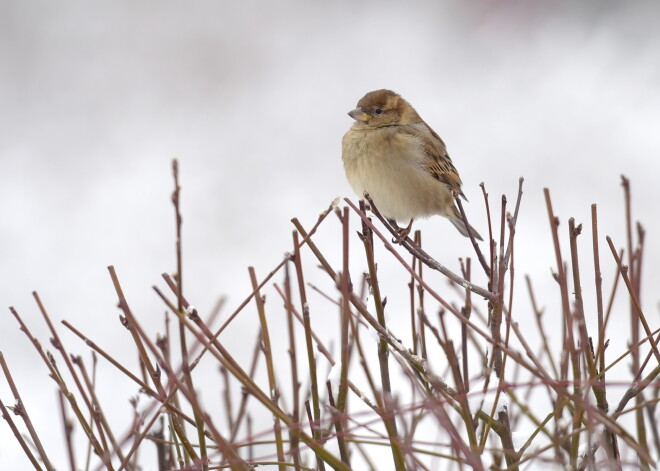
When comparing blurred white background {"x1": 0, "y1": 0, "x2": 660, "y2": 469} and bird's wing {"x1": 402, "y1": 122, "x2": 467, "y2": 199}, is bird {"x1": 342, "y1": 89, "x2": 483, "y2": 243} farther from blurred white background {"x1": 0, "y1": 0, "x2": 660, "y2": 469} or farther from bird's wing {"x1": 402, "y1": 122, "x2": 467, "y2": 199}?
blurred white background {"x1": 0, "y1": 0, "x2": 660, "y2": 469}

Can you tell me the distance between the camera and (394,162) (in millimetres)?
3105

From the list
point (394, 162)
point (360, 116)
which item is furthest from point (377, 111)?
point (394, 162)

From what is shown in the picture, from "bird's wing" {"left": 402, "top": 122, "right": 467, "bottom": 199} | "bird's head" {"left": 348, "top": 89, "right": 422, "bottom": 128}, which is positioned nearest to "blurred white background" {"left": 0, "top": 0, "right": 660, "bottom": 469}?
"bird's wing" {"left": 402, "top": 122, "right": 467, "bottom": 199}

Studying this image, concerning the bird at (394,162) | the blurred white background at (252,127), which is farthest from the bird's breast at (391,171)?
the blurred white background at (252,127)

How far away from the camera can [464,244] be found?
5.02m

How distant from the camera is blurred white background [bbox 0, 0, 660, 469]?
193 inches

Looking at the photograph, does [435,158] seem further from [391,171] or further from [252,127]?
[252,127]

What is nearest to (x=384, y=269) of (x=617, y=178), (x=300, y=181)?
(x=300, y=181)

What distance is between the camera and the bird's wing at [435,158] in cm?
320

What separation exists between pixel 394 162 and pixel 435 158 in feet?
0.66

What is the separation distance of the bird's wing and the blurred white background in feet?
4.90

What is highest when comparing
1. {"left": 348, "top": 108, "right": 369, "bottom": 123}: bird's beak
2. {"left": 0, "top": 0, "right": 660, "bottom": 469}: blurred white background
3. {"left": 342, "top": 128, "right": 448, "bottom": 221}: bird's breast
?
{"left": 0, "top": 0, "right": 660, "bottom": 469}: blurred white background

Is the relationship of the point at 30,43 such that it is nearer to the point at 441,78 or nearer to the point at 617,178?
the point at 441,78

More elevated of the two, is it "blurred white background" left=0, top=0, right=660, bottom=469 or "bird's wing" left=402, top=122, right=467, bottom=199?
"blurred white background" left=0, top=0, right=660, bottom=469
